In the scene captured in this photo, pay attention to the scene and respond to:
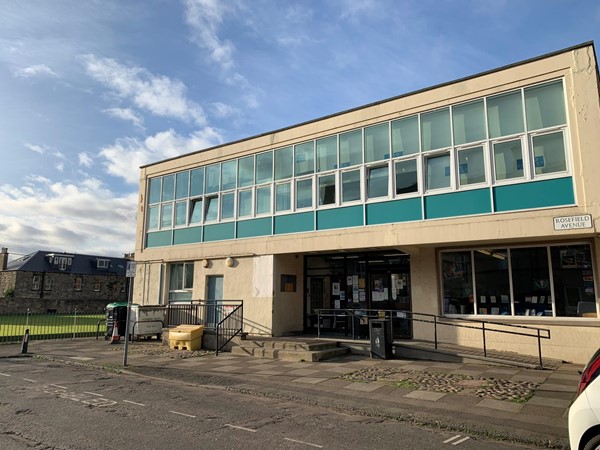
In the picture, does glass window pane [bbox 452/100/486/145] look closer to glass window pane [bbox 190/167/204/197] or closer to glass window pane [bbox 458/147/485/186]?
glass window pane [bbox 458/147/485/186]

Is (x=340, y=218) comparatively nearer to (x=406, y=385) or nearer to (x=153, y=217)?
(x=406, y=385)

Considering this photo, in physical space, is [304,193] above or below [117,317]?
above

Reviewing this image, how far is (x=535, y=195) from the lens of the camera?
1182 centimetres

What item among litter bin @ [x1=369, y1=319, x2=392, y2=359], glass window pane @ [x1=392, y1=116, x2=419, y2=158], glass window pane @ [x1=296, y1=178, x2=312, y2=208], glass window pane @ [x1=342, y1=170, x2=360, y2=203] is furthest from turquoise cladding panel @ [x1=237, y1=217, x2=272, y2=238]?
litter bin @ [x1=369, y1=319, x2=392, y2=359]

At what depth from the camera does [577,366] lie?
1117 centimetres

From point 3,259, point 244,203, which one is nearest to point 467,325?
point 244,203

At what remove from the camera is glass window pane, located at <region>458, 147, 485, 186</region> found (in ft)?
42.2

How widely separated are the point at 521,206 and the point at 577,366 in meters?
4.20

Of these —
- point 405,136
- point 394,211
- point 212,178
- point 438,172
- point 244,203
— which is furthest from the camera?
point 212,178

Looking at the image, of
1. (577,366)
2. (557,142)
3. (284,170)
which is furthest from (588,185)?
(284,170)

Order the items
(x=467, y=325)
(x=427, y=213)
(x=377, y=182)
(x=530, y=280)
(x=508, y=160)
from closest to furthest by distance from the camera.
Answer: (x=508, y=160), (x=530, y=280), (x=467, y=325), (x=427, y=213), (x=377, y=182)

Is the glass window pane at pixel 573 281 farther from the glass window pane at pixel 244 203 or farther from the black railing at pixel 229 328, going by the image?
the glass window pane at pixel 244 203

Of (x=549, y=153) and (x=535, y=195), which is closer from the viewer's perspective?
(x=535, y=195)

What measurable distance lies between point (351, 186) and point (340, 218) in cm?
116
